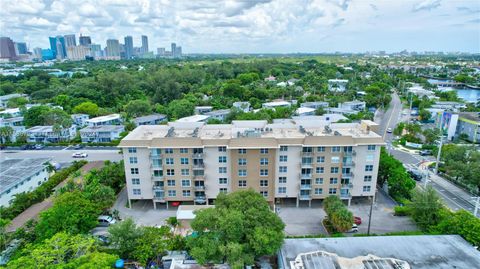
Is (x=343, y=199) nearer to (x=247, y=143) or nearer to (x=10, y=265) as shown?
(x=247, y=143)

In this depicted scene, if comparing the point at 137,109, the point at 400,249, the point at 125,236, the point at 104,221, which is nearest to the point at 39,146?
the point at 137,109

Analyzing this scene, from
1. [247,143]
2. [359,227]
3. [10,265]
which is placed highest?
[247,143]

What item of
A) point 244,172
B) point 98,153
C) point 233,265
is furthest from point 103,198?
point 98,153

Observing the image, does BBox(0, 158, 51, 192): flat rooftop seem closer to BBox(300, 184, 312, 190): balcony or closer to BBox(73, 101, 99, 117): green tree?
BBox(300, 184, 312, 190): balcony

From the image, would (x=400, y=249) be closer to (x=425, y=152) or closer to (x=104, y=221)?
(x=104, y=221)

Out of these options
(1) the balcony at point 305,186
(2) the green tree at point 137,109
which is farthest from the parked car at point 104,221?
(2) the green tree at point 137,109

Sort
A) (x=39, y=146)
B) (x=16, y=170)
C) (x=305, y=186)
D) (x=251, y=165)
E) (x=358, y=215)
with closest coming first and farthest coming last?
(x=251, y=165)
(x=358, y=215)
(x=305, y=186)
(x=16, y=170)
(x=39, y=146)

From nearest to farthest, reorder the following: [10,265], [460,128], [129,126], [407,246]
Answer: [10,265] < [407,246] < [460,128] < [129,126]
